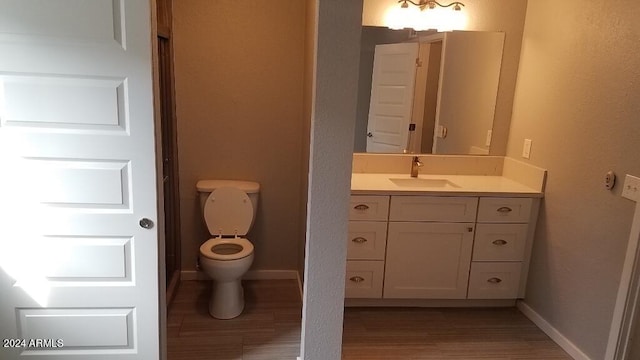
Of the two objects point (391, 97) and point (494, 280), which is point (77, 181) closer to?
point (391, 97)

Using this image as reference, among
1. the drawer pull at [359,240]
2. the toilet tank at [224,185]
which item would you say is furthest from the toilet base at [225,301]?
the drawer pull at [359,240]

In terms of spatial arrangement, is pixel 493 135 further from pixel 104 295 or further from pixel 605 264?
pixel 104 295

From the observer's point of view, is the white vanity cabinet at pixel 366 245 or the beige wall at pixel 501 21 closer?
the white vanity cabinet at pixel 366 245

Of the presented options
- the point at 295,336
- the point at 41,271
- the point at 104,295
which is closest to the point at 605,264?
the point at 295,336

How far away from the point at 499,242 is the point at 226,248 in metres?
1.81

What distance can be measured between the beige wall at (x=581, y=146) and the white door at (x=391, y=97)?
0.81 meters

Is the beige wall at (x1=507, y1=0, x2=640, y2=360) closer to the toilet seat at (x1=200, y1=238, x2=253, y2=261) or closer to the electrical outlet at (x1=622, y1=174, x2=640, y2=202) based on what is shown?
the electrical outlet at (x1=622, y1=174, x2=640, y2=202)

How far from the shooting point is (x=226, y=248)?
2955 mm

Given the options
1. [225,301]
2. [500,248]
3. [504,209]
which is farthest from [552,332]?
[225,301]

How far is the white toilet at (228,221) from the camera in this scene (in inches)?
109

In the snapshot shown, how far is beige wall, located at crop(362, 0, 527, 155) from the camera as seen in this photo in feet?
9.89

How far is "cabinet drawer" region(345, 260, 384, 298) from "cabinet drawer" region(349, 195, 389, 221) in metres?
0.30

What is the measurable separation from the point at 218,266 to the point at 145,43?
1.37 m

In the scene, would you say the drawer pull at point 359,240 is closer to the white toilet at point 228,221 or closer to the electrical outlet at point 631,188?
the white toilet at point 228,221
